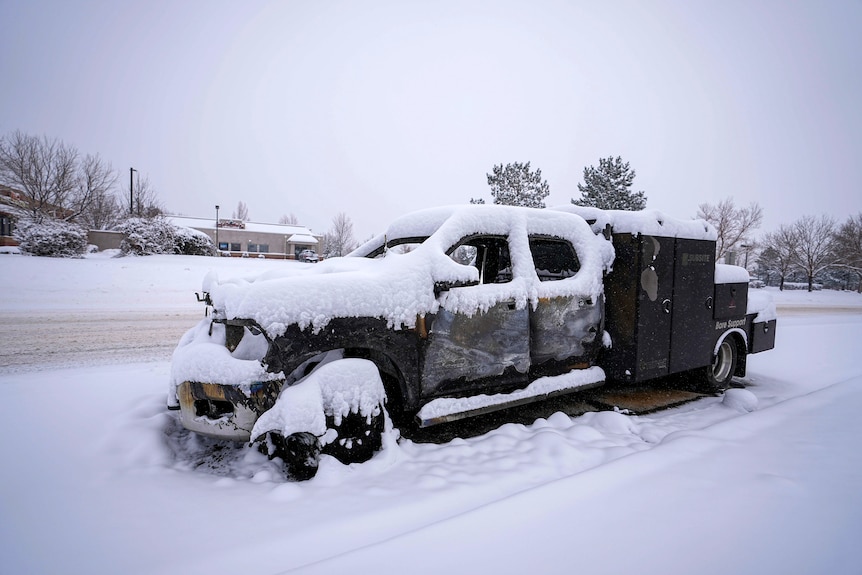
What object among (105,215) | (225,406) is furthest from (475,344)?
(105,215)

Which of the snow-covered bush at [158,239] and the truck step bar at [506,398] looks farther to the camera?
the snow-covered bush at [158,239]

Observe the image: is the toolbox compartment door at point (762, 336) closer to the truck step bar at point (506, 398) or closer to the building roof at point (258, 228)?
the truck step bar at point (506, 398)

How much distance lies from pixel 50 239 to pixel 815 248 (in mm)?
56831

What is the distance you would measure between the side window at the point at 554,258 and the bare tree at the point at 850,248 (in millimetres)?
49327

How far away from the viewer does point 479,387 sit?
3.65m

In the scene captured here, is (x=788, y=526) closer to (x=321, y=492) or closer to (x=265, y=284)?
(x=321, y=492)

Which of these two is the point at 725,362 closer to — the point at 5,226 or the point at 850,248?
the point at 5,226

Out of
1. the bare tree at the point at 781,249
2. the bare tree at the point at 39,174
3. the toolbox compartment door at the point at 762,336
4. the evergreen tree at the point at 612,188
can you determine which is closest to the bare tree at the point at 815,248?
the bare tree at the point at 781,249

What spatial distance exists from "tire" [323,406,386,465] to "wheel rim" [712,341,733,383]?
16.1 feet

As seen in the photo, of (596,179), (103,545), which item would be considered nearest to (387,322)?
(103,545)

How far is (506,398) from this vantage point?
3793mm

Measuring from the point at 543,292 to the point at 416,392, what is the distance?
57.7 inches

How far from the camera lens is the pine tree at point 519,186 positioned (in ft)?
84.8

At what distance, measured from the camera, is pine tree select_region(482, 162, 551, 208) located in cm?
2584
